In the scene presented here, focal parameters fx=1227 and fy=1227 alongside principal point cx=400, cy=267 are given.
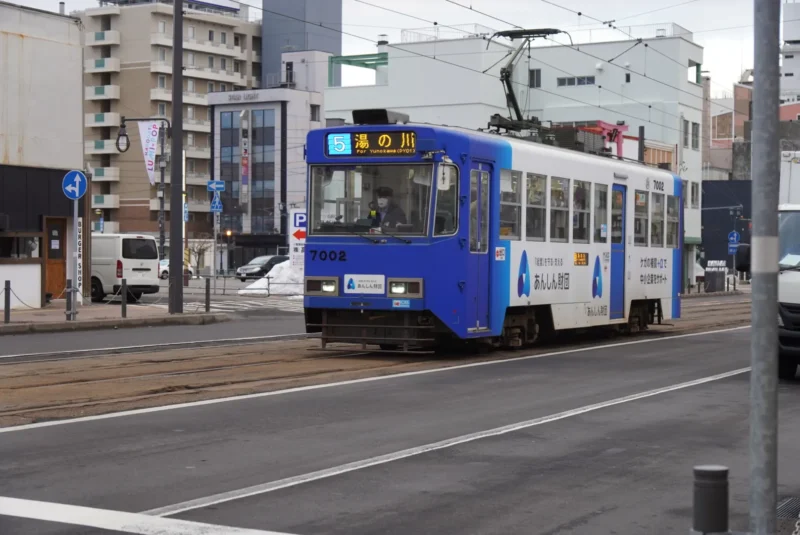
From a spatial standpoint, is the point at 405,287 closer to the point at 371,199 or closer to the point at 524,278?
the point at 371,199

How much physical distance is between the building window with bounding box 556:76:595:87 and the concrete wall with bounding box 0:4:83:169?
170 feet

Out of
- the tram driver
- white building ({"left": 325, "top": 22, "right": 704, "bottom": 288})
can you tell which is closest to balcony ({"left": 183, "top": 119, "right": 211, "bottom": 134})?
white building ({"left": 325, "top": 22, "right": 704, "bottom": 288})

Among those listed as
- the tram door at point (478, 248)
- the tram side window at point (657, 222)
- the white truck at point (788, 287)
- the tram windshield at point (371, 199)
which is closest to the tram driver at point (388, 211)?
the tram windshield at point (371, 199)

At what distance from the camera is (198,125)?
106m

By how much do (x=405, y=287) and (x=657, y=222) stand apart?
8875mm

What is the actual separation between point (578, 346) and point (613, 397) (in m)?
7.89

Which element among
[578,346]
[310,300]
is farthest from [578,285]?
[310,300]

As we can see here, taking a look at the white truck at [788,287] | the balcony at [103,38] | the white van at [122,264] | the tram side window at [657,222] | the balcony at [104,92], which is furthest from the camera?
the balcony at [104,92]

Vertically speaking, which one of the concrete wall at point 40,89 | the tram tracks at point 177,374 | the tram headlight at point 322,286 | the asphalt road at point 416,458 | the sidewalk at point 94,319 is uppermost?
the concrete wall at point 40,89

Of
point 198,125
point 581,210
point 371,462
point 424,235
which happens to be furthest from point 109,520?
point 198,125

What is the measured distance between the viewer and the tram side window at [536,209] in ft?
63.5

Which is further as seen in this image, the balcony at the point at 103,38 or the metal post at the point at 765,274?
the balcony at the point at 103,38

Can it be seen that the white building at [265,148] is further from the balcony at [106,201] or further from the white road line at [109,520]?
the white road line at [109,520]

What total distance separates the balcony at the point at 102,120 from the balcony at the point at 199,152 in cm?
679
